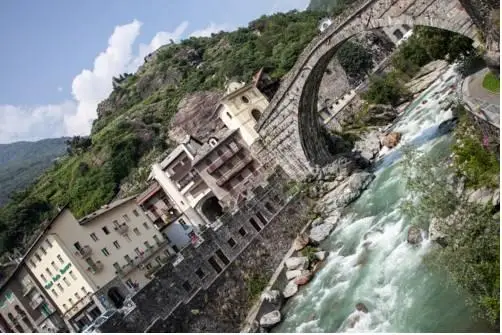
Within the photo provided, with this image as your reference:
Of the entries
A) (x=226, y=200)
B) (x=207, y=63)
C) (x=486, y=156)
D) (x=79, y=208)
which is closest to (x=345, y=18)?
(x=486, y=156)

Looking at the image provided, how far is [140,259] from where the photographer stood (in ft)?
153

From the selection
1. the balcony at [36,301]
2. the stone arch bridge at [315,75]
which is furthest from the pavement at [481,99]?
the balcony at [36,301]

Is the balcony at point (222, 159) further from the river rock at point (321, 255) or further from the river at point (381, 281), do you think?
the river rock at point (321, 255)

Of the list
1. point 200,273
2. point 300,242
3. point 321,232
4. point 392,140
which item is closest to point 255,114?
point 392,140

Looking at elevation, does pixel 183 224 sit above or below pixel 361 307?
above

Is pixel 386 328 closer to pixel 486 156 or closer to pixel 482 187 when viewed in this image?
pixel 482 187

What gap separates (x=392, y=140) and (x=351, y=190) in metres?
9.06

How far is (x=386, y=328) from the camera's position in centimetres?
2341

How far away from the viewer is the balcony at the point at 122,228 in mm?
47875

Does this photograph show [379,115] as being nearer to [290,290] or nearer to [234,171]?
[234,171]

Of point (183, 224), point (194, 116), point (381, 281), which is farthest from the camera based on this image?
point (194, 116)

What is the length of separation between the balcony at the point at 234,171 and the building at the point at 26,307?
806 inches

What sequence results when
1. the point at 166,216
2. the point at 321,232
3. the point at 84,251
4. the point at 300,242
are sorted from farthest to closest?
the point at 166,216 < the point at 84,251 < the point at 321,232 < the point at 300,242

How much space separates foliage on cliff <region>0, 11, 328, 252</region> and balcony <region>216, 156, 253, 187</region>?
32082 millimetres
